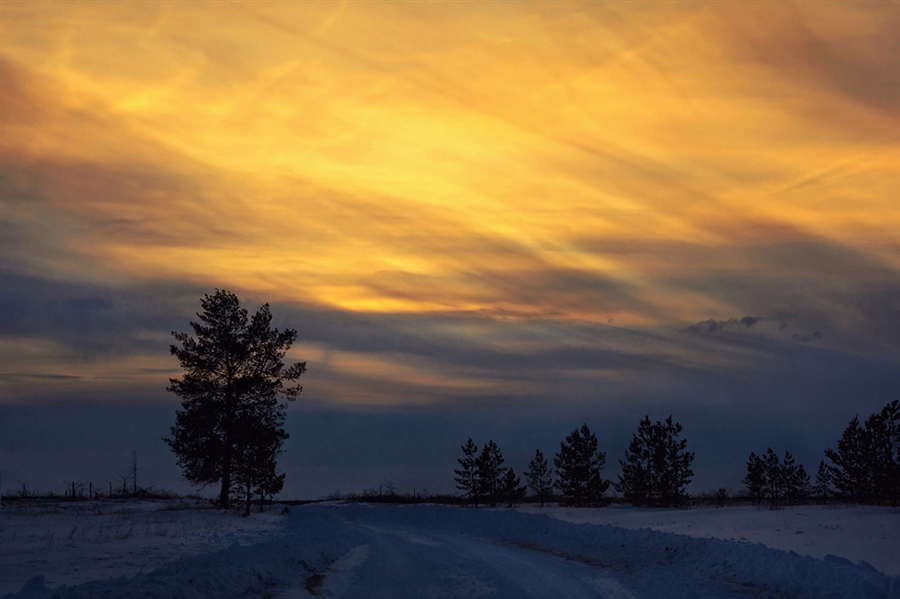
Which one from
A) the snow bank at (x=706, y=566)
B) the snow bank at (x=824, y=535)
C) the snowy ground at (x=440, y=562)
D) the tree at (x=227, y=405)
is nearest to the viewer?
the snow bank at (x=706, y=566)

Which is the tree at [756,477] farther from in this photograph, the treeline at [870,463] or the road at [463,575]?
the road at [463,575]

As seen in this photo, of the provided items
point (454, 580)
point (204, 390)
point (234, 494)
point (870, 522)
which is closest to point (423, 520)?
point (234, 494)

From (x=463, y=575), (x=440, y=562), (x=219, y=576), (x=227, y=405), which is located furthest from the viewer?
(x=227, y=405)

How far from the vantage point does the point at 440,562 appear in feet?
77.0

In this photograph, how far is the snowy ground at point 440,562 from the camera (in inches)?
606

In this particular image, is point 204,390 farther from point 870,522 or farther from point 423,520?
point 870,522

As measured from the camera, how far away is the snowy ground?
15398mm

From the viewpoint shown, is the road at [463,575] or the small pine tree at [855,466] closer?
the road at [463,575]

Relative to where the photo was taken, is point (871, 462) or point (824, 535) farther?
point (871, 462)

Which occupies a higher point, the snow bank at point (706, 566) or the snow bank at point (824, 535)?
the snow bank at point (706, 566)

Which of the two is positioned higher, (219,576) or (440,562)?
(219,576)

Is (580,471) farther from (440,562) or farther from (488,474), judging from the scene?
(440,562)

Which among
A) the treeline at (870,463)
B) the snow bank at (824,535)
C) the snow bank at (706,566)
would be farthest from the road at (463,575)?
the treeline at (870,463)

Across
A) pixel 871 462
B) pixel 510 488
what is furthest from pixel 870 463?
pixel 510 488
